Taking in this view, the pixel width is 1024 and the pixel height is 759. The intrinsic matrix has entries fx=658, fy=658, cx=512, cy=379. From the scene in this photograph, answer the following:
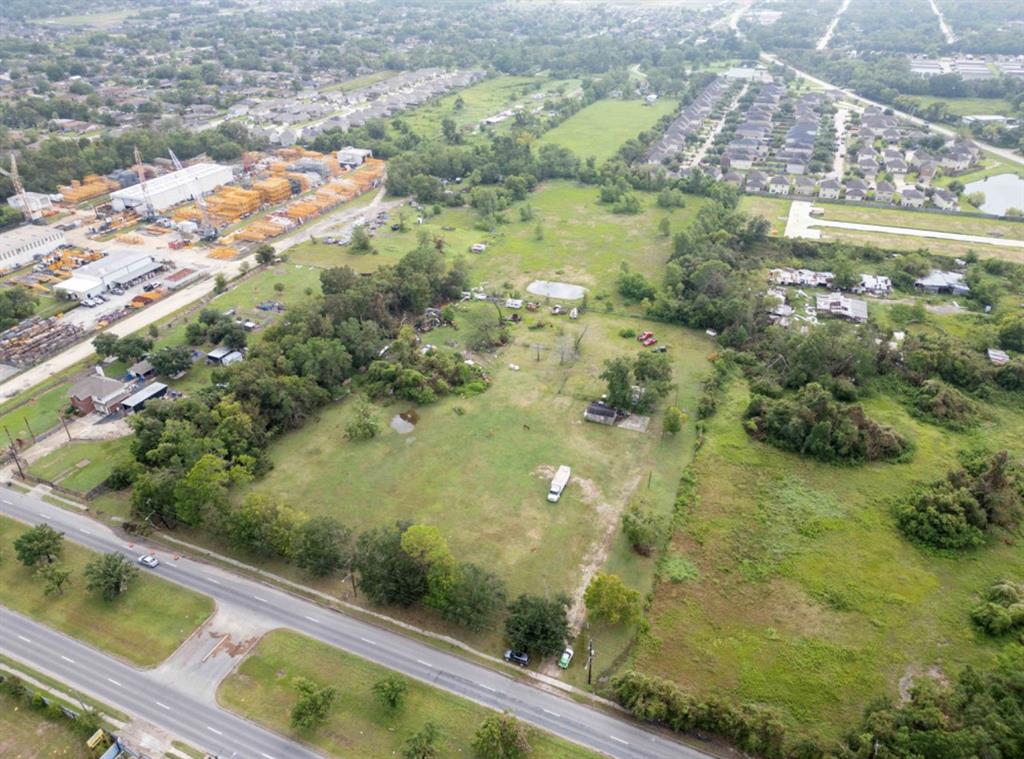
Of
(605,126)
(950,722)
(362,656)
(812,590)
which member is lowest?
(812,590)

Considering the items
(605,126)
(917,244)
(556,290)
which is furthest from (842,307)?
(605,126)

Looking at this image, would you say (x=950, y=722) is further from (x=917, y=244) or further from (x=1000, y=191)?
(x=1000, y=191)

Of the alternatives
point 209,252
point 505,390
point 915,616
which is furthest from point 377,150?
point 915,616

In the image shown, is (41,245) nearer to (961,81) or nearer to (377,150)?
(377,150)

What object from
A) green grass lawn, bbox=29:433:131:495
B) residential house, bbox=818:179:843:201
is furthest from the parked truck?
residential house, bbox=818:179:843:201

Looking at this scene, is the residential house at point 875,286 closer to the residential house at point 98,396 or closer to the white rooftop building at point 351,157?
the residential house at point 98,396

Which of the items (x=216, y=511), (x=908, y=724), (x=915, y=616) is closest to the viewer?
(x=908, y=724)
